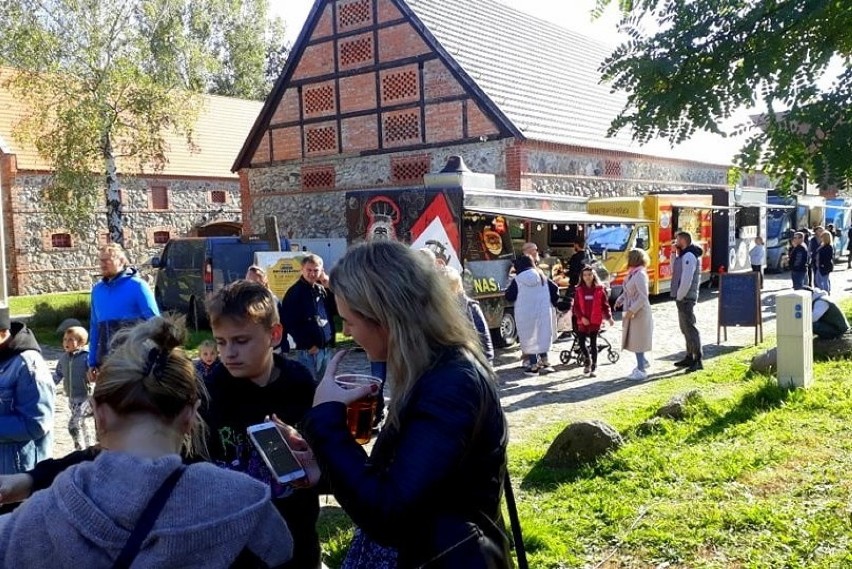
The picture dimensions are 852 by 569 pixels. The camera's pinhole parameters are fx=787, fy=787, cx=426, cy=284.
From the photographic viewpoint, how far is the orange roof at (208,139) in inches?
1145

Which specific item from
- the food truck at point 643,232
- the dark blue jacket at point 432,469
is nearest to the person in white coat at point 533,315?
the food truck at point 643,232

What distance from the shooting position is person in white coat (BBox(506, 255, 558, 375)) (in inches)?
424

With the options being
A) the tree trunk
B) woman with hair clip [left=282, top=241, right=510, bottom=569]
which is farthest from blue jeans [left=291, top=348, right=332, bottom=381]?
the tree trunk

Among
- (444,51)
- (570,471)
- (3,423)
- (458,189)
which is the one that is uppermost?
(444,51)

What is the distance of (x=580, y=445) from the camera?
6.29 metres

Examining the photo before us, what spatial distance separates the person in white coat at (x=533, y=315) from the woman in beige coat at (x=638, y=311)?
110 centimetres

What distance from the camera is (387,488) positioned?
1.75 metres

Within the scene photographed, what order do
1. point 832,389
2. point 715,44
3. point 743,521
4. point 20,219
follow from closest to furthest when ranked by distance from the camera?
point 715,44
point 743,521
point 832,389
point 20,219

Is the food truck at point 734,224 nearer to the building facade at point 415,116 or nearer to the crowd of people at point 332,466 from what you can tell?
the building facade at point 415,116

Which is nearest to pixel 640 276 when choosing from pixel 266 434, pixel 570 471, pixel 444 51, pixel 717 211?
pixel 570 471

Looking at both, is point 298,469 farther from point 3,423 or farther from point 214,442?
point 3,423

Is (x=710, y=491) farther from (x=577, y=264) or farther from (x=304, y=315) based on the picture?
(x=577, y=264)

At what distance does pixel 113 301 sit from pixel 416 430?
19.4 ft

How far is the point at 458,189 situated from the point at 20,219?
71.9 feet
